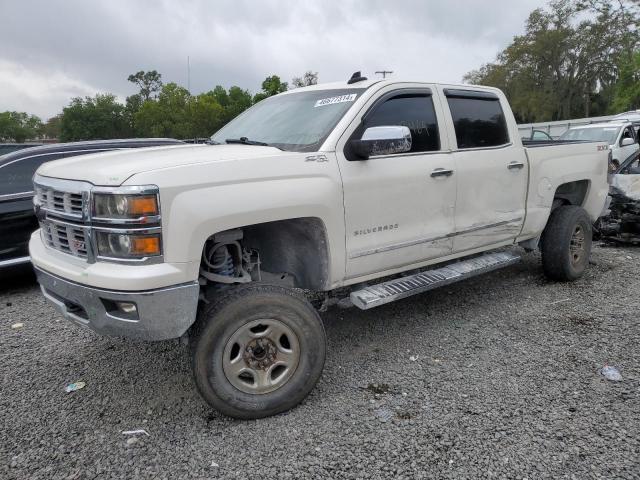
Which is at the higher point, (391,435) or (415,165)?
(415,165)

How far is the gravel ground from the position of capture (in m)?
2.57

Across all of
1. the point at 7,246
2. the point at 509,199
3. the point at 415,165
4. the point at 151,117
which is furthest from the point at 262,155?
the point at 151,117

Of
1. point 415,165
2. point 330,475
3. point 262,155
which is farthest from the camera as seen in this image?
point 415,165

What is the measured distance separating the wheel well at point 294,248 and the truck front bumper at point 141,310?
705 mm

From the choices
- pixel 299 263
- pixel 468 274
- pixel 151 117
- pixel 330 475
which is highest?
pixel 151 117

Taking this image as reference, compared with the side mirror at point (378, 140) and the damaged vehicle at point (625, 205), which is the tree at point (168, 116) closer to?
the damaged vehicle at point (625, 205)

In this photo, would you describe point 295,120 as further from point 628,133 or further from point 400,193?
point 628,133

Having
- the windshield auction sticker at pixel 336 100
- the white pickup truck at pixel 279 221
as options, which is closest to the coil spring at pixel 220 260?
the white pickup truck at pixel 279 221

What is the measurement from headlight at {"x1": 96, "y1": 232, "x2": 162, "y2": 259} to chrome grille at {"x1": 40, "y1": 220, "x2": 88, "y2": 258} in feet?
0.63

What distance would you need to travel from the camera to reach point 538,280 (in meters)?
5.55

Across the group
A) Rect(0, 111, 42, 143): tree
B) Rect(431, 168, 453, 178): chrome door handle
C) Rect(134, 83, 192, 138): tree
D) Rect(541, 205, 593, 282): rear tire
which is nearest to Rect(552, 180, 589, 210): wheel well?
Rect(541, 205, 593, 282): rear tire

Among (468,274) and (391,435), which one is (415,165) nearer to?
(468,274)

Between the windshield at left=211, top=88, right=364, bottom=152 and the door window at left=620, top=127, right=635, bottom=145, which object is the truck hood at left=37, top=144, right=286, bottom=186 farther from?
the door window at left=620, top=127, right=635, bottom=145

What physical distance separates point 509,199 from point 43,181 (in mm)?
3703
